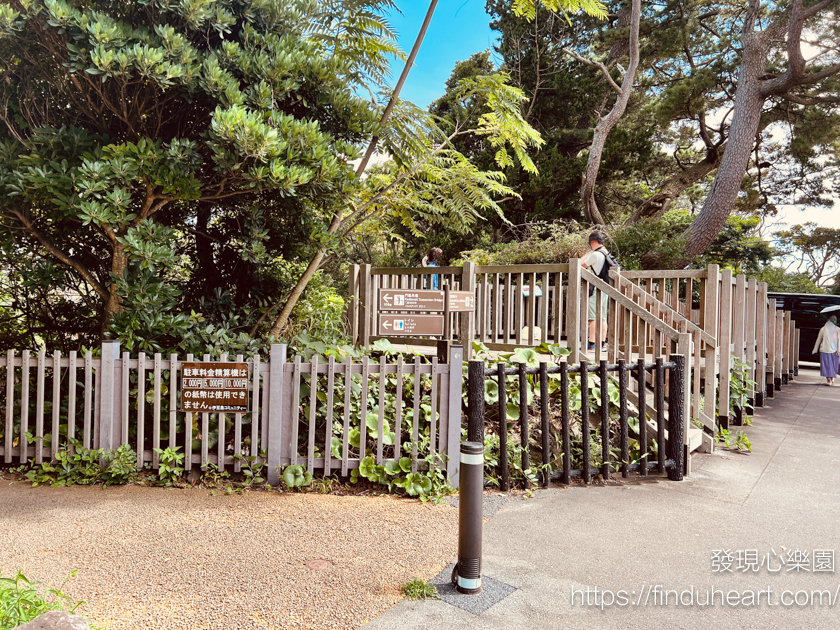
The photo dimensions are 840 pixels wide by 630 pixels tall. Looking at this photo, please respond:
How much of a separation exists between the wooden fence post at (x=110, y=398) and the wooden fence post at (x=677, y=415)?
5.21 metres

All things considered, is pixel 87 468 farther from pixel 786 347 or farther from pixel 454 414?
pixel 786 347

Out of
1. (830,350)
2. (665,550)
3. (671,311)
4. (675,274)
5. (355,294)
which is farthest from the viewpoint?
(830,350)

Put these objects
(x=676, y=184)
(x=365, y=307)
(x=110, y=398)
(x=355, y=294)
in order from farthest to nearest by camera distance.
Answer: (x=676, y=184)
(x=355, y=294)
(x=365, y=307)
(x=110, y=398)

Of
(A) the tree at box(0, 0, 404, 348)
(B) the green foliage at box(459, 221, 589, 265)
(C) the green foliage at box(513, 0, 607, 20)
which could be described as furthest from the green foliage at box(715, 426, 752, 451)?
(B) the green foliage at box(459, 221, 589, 265)

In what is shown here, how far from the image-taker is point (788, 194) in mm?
22859

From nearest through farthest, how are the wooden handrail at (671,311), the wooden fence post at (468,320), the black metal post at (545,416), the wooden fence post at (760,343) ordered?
the black metal post at (545,416) → the wooden handrail at (671,311) → the wooden fence post at (468,320) → the wooden fence post at (760,343)

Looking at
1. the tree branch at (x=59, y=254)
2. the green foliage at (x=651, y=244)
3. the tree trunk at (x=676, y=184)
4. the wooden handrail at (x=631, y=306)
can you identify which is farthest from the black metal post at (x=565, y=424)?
the tree trunk at (x=676, y=184)

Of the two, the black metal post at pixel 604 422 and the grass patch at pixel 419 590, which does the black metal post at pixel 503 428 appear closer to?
the black metal post at pixel 604 422

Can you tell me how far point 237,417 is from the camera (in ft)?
16.1

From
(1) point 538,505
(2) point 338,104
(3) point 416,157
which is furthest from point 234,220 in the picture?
(1) point 538,505

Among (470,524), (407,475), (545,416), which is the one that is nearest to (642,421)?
(545,416)

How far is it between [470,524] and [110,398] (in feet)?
11.7

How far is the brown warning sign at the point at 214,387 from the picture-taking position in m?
4.89

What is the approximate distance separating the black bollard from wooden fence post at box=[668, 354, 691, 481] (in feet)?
10.1
